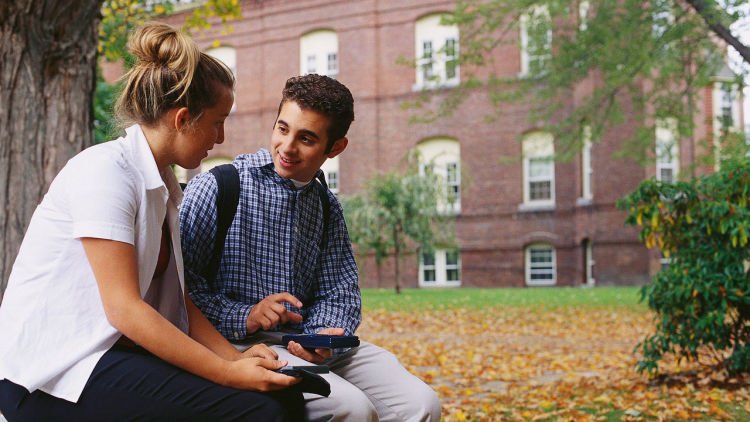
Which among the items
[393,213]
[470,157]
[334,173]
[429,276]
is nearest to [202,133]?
[393,213]

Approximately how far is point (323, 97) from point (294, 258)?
1.84ft

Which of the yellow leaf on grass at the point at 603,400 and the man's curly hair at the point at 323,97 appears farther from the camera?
the yellow leaf on grass at the point at 603,400

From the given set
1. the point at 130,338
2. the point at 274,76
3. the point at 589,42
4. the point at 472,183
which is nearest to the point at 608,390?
the point at 130,338

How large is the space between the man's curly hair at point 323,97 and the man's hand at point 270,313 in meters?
0.59

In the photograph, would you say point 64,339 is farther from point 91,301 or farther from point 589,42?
point 589,42

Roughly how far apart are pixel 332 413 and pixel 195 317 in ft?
1.70

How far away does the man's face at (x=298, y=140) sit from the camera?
9.36 ft

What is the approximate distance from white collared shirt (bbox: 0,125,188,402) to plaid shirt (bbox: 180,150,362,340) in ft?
1.68

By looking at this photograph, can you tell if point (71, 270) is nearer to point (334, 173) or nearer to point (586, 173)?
point (586, 173)

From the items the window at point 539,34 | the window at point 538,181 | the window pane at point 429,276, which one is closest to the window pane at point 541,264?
the window at point 538,181

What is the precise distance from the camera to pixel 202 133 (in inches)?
91.4

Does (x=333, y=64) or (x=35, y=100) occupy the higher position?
(x=333, y=64)

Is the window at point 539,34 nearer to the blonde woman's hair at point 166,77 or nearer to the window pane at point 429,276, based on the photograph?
the blonde woman's hair at point 166,77

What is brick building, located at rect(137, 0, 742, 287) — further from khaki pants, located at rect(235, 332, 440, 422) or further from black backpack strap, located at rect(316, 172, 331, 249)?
khaki pants, located at rect(235, 332, 440, 422)
